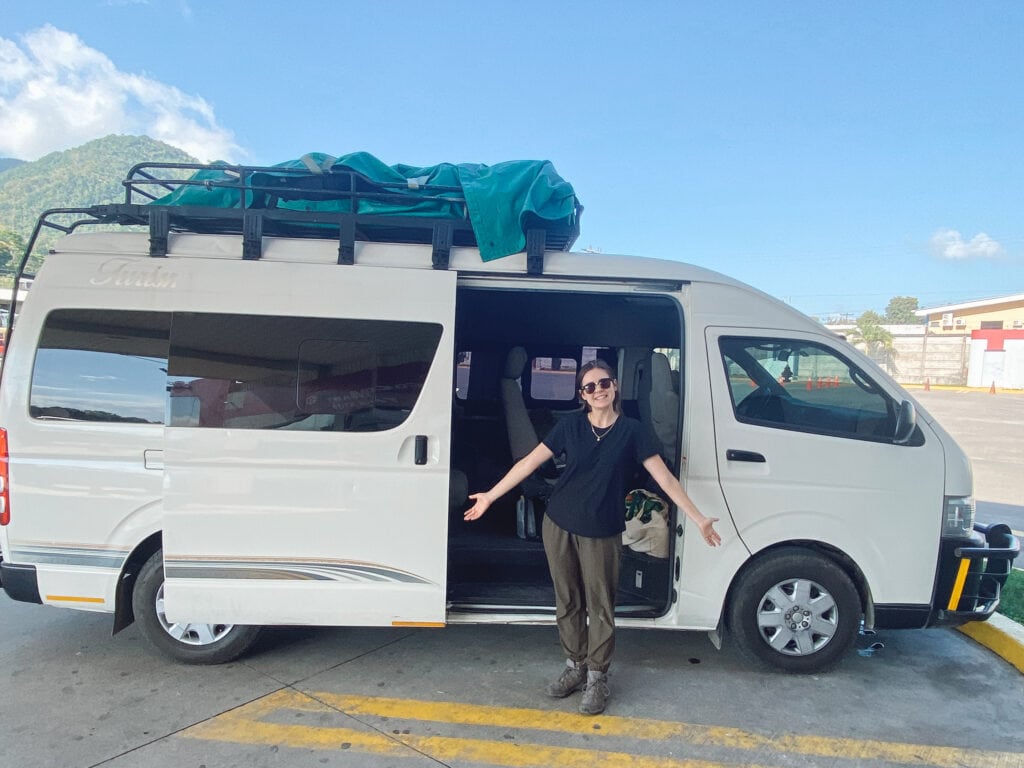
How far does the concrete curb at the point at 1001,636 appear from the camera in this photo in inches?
153

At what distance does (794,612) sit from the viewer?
358cm

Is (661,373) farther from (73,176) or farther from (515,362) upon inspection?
(73,176)

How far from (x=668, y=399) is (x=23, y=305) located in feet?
11.8

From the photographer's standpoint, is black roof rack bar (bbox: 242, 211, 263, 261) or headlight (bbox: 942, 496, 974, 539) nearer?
black roof rack bar (bbox: 242, 211, 263, 261)

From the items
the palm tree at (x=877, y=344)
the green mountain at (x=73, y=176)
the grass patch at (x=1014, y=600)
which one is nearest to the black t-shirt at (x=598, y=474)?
the grass patch at (x=1014, y=600)

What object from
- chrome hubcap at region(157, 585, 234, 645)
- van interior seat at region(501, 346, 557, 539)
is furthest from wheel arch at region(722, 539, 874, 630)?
chrome hubcap at region(157, 585, 234, 645)

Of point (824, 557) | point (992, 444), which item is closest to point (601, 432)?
point (824, 557)

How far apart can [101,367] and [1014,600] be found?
6.10 meters

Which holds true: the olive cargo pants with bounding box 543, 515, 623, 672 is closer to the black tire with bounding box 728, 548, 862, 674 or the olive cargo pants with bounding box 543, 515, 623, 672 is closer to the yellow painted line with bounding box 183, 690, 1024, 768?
the yellow painted line with bounding box 183, 690, 1024, 768

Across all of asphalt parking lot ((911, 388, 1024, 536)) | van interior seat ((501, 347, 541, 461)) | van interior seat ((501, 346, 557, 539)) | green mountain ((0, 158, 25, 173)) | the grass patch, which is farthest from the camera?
green mountain ((0, 158, 25, 173))

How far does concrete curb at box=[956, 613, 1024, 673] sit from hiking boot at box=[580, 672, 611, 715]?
255 cm

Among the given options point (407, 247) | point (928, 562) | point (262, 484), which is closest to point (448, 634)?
point (262, 484)

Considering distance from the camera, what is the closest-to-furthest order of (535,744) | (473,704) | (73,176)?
(535,744)
(473,704)
(73,176)

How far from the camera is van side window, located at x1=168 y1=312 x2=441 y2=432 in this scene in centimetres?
334
